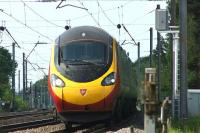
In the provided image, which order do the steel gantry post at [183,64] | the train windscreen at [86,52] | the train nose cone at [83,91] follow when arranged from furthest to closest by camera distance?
the steel gantry post at [183,64], the train windscreen at [86,52], the train nose cone at [83,91]

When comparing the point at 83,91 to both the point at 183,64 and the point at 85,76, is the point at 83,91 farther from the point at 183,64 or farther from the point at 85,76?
the point at 183,64

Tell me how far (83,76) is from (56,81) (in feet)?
2.78

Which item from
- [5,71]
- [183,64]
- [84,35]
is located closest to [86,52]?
[84,35]

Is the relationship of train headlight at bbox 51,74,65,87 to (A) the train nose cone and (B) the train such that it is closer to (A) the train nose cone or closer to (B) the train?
(B) the train

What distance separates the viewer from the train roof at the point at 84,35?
18906 millimetres

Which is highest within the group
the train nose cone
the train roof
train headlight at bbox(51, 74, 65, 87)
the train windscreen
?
the train roof

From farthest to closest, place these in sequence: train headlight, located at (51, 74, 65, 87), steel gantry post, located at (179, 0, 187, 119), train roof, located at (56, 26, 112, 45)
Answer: steel gantry post, located at (179, 0, 187, 119) → train roof, located at (56, 26, 112, 45) → train headlight, located at (51, 74, 65, 87)

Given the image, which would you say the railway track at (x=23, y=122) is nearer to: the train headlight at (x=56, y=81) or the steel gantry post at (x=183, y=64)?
the train headlight at (x=56, y=81)

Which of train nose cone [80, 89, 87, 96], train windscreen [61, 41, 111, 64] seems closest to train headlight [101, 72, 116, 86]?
train windscreen [61, 41, 111, 64]

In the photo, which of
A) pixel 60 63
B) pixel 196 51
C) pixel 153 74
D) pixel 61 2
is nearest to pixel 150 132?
pixel 153 74

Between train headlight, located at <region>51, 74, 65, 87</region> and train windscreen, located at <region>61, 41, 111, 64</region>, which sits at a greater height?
train windscreen, located at <region>61, 41, 111, 64</region>

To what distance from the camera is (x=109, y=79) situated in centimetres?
1817

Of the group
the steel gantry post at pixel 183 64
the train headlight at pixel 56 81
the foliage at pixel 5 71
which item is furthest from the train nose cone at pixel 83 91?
the foliage at pixel 5 71

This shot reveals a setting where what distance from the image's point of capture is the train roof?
18.9 m
